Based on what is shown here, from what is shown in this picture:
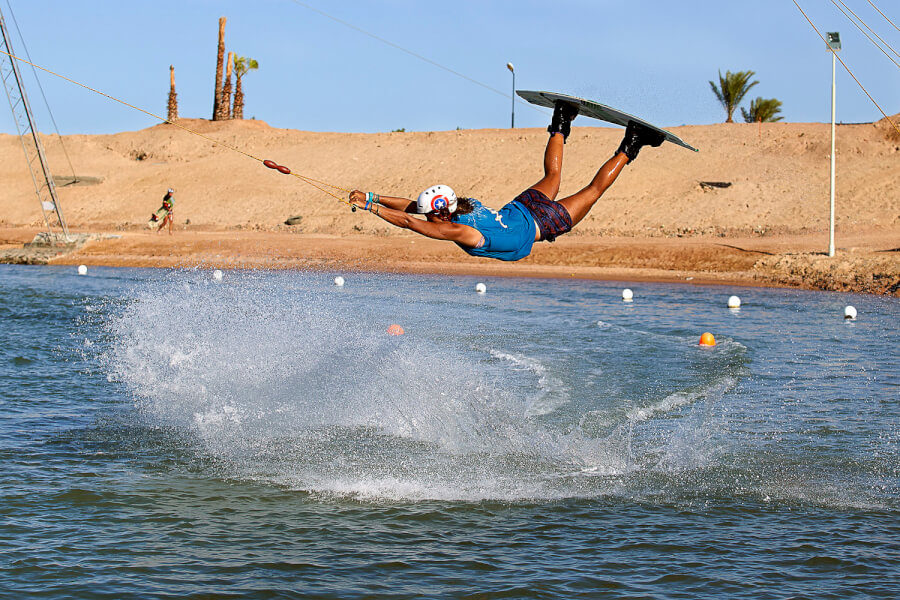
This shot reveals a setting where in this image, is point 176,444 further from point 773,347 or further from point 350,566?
point 773,347

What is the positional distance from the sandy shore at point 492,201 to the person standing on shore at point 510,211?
18313 millimetres

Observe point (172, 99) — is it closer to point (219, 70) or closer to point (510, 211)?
point (219, 70)

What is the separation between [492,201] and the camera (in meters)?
48.4

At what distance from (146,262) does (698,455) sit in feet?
91.5

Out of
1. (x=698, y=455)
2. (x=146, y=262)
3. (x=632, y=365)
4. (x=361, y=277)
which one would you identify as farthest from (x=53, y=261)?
(x=698, y=455)

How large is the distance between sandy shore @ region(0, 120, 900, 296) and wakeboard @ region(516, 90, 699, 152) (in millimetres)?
17883

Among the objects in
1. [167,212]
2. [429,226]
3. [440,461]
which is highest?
[167,212]

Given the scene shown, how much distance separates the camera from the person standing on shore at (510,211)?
8.62 m

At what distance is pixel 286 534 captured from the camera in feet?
23.5

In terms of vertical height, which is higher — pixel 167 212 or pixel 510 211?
pixel 167 212

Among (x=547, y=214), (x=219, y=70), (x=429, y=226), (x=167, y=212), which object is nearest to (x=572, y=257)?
(x=167, y=212)

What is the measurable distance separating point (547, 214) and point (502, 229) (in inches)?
24.0

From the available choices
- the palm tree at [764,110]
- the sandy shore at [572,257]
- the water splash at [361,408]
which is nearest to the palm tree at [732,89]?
the palm tree at [764,110]

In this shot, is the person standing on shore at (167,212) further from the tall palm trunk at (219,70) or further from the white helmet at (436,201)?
the white helmet at (436,201)
